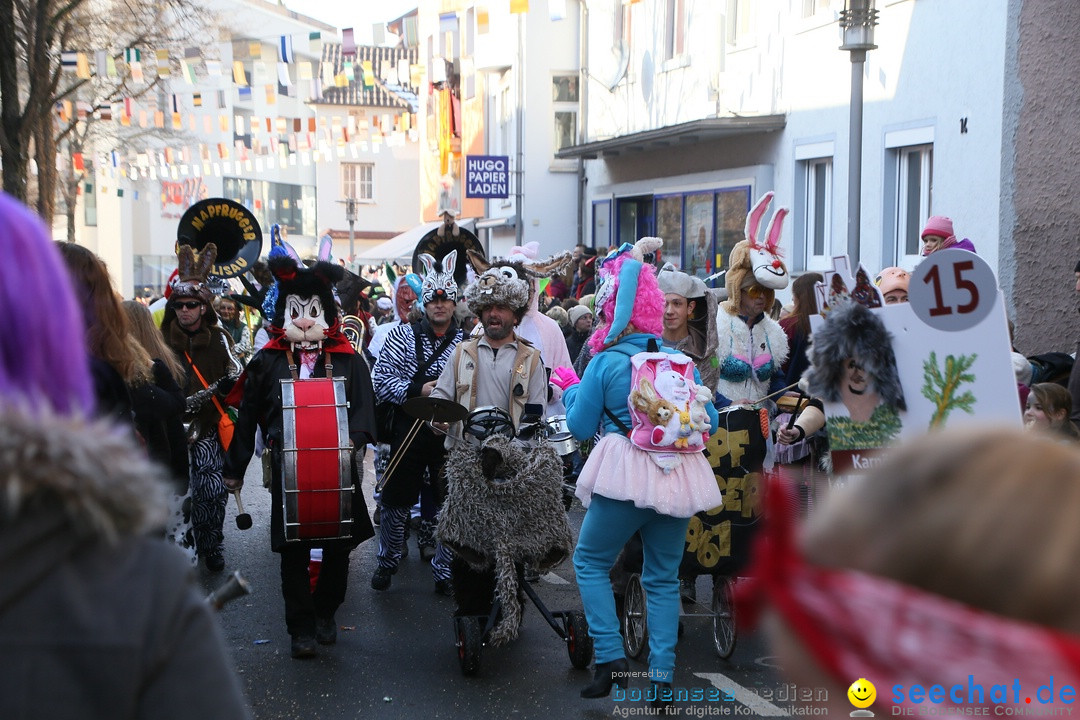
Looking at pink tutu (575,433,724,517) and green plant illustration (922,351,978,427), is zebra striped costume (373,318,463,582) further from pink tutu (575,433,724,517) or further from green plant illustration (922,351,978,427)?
green plant illustration (922,351,978,427)

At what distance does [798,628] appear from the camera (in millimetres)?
1220

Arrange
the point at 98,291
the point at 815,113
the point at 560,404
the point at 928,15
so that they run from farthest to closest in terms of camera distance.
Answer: the point at 815,113
the point at 928,15
the point at 560,404
the point at 98,291

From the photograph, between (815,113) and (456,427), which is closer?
(456,427)

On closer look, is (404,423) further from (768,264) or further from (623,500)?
(623,500)

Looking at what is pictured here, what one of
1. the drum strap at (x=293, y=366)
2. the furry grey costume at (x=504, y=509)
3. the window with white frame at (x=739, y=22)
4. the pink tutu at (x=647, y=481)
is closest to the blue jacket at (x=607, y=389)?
the pink tutu at (x=647, y=481)

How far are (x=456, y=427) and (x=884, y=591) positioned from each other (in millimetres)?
5961

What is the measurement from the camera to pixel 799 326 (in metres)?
7.68

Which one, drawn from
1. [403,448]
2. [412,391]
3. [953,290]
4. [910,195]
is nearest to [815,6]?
[910,195]

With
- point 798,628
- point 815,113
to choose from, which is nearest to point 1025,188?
point 815,113

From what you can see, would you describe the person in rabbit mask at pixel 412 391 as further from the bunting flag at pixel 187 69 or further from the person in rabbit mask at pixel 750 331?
the bunting flag at pixel 187 69

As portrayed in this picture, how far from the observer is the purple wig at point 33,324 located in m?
1.56

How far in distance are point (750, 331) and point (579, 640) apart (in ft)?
7.87

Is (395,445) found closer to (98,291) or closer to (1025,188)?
(98,291)

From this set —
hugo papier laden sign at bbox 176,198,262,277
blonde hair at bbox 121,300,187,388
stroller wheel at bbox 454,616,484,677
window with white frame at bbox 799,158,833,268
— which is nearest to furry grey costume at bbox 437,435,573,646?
stroller wheel at bbox 454,616,484,677
